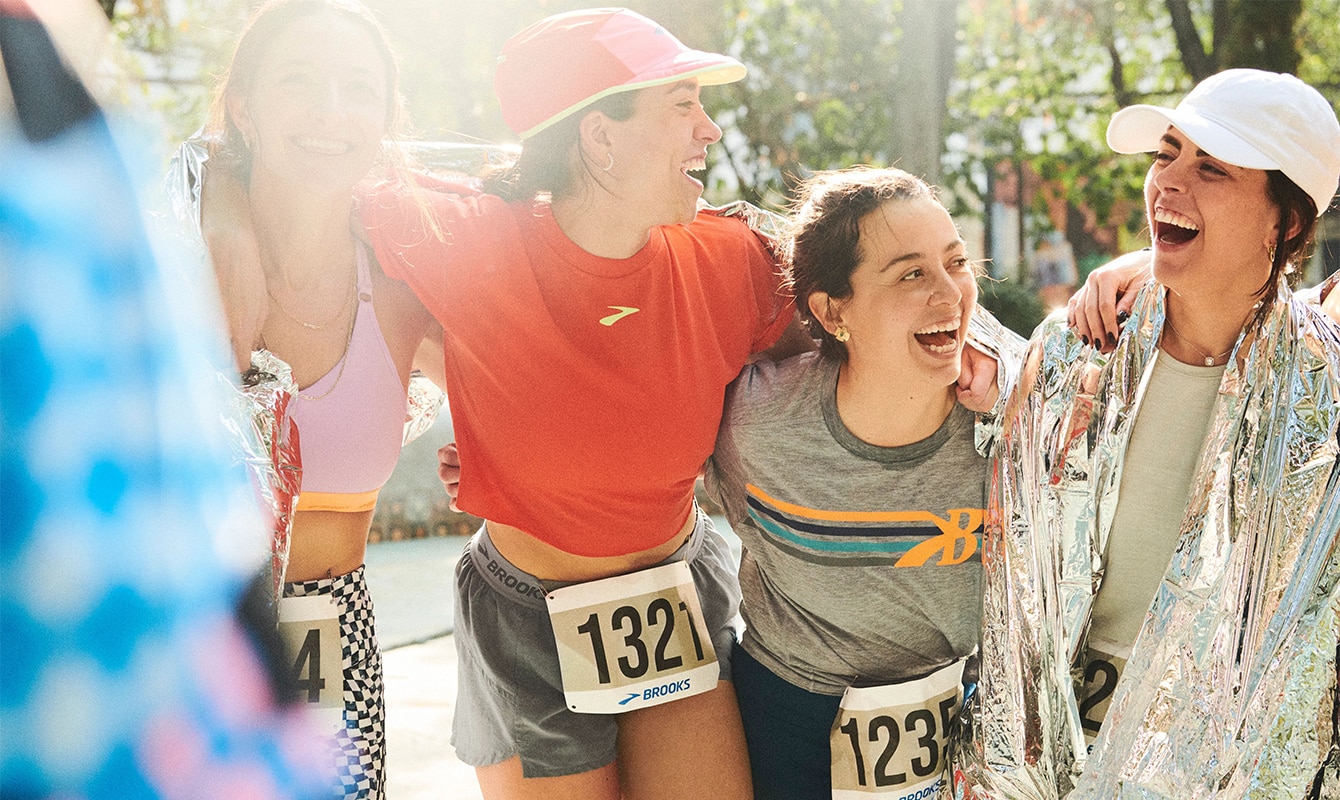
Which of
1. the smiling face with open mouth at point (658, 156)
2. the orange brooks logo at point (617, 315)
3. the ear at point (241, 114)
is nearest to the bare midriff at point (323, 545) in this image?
the orange brooks logo at point (617, 315)

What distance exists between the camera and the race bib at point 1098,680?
2.22 metres

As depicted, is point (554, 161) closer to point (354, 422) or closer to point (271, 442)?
point (354, 422)

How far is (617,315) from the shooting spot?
2.45 metres

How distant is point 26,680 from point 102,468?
3.9 inches

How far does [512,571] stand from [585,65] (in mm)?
1053

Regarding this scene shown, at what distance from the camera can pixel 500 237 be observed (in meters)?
2.47

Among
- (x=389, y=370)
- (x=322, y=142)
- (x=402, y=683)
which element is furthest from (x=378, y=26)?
(x=402, y=683)

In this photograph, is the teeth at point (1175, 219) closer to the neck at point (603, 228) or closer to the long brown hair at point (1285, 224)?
the long brown hair at point (1285, 224)

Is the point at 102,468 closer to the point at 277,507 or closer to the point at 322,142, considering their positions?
the point at 277,507

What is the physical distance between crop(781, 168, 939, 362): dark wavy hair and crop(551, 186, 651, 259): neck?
0.33 m

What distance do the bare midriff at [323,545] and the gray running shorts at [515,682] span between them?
32cm

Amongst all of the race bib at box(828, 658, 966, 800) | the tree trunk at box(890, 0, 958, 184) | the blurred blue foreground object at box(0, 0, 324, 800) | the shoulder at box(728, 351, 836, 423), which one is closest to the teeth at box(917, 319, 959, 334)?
the shoulder at box(728, 351, 836, 423)

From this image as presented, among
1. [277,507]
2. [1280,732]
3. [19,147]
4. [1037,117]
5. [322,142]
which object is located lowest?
[1037,117]

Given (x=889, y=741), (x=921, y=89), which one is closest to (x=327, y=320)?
(x=889, y=741)
